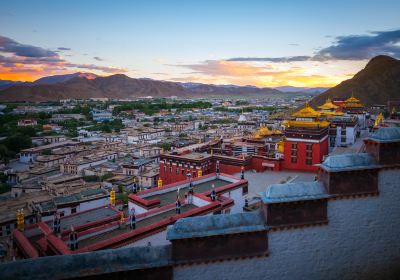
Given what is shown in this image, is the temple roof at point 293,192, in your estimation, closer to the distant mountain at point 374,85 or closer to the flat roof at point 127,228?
the flat roof at point 127,228

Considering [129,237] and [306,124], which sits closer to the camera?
[129,237]

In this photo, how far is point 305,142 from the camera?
90.2 ft

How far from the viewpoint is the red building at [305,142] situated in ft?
89.4

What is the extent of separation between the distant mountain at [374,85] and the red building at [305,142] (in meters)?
90.0

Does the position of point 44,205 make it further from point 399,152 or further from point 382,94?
point 382,94

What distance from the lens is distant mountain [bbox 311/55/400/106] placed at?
369ft

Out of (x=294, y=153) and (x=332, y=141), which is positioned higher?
(x=332, y=141)

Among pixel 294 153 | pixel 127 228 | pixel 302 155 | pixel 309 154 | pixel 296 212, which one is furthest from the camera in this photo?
pixel 294 153

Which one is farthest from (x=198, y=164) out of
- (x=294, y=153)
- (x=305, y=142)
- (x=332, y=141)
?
(x=332, y=141)

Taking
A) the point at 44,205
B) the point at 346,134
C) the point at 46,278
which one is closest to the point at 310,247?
the point at 46,278

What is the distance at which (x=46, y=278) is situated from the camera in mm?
6504

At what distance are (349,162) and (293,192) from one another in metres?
1.58

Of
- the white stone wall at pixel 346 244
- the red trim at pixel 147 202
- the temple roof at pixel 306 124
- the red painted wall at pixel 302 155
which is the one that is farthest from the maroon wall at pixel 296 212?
the temple roof at pixel 306 124

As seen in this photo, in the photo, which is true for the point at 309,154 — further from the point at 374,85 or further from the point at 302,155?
the point at 374,85
